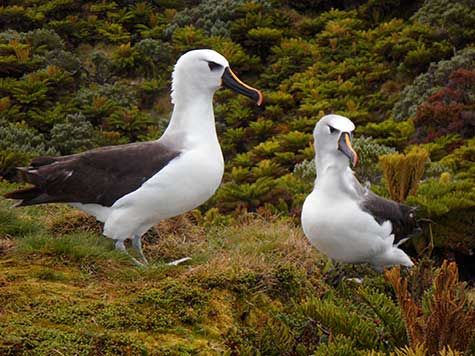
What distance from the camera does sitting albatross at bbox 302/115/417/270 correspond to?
5.37 m

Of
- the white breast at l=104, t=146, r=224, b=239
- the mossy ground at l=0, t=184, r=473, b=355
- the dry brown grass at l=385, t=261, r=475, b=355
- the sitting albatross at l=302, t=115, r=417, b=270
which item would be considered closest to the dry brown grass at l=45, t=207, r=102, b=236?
the mossy ground at l=0, t=184, r=473, b=355

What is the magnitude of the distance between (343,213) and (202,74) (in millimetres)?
1454

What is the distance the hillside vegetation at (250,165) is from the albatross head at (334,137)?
81 cm

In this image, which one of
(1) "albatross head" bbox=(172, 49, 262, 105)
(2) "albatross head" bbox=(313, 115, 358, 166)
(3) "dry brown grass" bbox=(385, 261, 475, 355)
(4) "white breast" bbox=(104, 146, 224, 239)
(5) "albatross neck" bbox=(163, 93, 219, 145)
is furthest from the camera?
(2) "albatross head" bbox=(313, 115, 358, 166)

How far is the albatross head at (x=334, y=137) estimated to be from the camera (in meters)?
5.55

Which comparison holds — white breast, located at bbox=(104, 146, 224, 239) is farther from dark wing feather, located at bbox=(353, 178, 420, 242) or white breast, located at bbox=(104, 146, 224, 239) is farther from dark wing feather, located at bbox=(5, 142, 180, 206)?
dark wing feather, located at bbox=(353, 178, 420, 242)

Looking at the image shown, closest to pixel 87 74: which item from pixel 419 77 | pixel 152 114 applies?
pixel 152 114

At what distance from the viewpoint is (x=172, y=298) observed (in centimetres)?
425

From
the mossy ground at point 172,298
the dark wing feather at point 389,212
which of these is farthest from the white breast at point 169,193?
the dark wing feather at point 389,212

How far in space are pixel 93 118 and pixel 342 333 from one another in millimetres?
14208

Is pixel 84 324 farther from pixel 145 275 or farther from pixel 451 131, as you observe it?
pixel 451 131

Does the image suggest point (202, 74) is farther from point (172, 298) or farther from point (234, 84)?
point (172, 298)

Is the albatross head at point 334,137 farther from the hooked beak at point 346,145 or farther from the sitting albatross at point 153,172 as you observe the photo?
the sitting albatross at point 153,172

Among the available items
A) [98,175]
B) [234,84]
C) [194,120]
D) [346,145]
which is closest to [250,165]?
[346,145]
